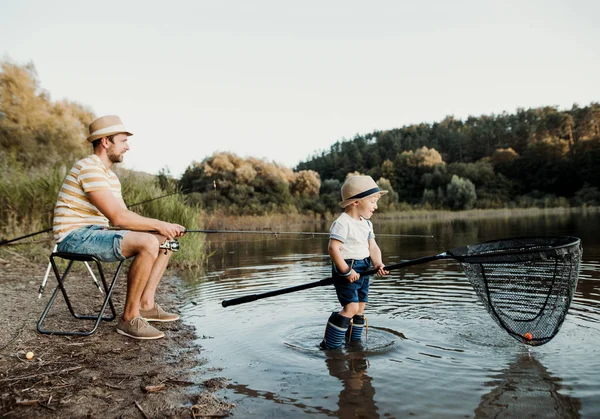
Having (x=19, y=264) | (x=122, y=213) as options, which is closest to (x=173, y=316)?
(x=122, y=213)

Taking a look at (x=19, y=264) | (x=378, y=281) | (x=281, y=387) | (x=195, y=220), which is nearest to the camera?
(x=281, y=387)

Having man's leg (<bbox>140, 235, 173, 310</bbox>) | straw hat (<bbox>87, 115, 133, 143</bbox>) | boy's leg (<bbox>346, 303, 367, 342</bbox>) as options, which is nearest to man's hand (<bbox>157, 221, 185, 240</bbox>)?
man's leg (<bbox>140, 235, 173, 310</bbox>)

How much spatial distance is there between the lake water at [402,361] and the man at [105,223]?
76 centimetres

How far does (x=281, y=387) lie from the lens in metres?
3.20

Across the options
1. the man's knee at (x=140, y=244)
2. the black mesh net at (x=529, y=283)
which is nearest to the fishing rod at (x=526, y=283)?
the black mesh net at (x=529, y=283)

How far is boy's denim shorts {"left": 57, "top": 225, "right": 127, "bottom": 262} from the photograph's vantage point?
4129 millimetres

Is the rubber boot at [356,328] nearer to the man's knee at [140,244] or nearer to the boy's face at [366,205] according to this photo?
the boy's face at [366,205]

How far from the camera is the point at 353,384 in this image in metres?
3.25

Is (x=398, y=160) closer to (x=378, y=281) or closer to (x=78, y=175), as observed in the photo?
(x=378, y=281)

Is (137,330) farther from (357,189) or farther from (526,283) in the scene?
(526,283)

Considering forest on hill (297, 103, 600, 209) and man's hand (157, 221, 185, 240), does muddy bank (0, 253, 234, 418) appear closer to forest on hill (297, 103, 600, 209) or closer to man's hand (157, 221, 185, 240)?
man's hand (157, 221, 185, 240)

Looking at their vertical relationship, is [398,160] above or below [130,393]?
above

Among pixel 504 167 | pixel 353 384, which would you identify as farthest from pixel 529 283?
pixel 504 167

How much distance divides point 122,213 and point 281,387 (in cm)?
197
